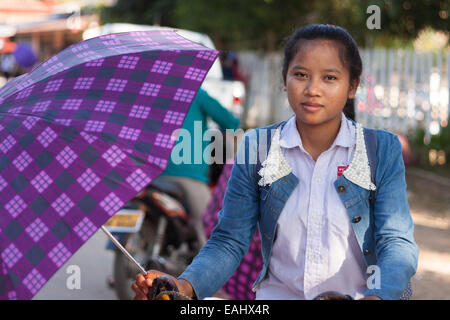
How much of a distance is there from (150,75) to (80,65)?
25cm

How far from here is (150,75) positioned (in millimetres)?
2520

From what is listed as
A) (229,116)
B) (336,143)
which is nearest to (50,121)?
(336,143)

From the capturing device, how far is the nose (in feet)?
7.30

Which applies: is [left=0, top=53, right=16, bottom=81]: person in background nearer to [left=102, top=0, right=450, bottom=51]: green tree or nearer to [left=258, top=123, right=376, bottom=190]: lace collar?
[left=102, top=0, right=450, bottom=51]: green tree

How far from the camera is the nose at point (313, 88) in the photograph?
222 cm

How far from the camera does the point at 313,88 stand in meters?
2.23

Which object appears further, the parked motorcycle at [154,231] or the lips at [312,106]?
the parked motorcycle at [154,231]

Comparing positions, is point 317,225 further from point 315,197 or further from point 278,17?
point 278,17

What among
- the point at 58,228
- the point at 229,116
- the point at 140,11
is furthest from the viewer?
the point at 140,11

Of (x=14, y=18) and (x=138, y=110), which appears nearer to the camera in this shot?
(x=138, y=110)

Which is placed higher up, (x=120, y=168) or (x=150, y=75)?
(x=150, y=75)

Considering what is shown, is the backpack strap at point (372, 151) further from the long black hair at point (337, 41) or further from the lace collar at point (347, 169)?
the long black hair at point (337, 41)

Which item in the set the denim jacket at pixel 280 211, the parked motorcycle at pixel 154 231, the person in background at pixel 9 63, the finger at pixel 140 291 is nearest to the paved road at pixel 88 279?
the parked motorcycle at pixel 154 231

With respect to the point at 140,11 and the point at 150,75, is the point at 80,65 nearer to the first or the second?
the point at 150,75
